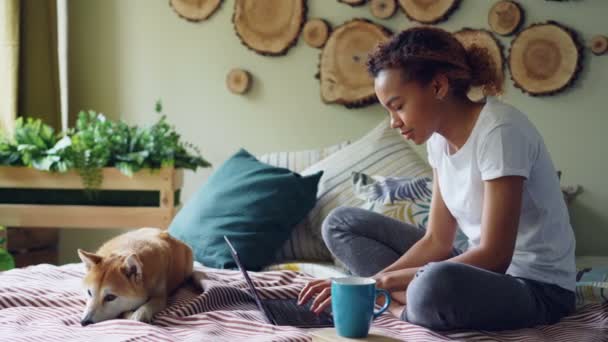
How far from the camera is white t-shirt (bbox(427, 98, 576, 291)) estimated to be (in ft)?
4.77

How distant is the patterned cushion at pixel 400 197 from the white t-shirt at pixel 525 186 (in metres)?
0.55

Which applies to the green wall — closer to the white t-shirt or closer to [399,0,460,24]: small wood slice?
[399,0,460,24]: small wood slice

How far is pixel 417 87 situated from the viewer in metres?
1.52

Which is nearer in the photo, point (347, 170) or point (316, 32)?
point (347, 170)

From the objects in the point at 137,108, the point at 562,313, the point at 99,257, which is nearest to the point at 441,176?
the point at 562,313

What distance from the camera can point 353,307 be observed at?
3.76 feet

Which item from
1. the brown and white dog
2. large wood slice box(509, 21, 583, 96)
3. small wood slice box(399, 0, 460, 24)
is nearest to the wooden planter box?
the brown and white dog

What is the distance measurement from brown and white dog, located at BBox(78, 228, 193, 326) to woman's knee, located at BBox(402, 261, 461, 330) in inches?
22.7

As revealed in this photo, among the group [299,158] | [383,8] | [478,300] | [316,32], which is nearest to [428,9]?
[383,8]

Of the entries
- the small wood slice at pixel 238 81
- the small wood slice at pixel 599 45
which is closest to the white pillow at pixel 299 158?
the small wood slice at pixel 238 81

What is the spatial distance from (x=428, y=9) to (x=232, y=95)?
3.11 ft

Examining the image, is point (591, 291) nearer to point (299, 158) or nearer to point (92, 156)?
point (299, 158)

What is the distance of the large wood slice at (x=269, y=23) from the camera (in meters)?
2.97

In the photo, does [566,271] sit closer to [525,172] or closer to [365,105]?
[525,172]
